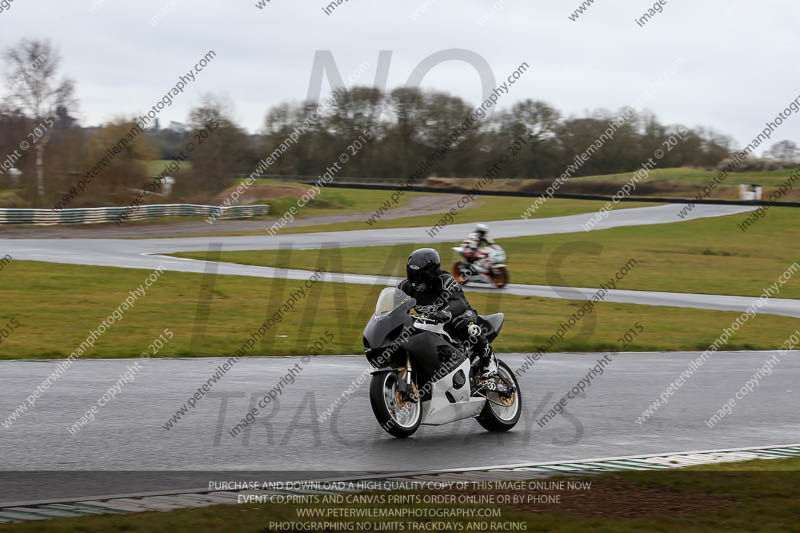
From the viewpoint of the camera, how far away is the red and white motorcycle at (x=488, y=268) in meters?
26.2

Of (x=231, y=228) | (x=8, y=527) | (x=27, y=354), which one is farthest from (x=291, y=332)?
(x=231, y=228)

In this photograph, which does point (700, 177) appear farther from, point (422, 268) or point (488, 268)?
point (422, 268)

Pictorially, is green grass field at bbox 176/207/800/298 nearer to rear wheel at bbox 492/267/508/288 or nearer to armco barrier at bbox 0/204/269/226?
rear wheel at bbox 492/267/508/288

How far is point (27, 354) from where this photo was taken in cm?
1352

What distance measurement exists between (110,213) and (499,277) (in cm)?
2875

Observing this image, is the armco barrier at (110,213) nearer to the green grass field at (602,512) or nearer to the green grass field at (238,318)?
the green grass field at (238,318)

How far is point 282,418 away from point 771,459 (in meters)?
4.52

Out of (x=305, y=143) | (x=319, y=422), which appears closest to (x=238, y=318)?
(x=319, y=422)

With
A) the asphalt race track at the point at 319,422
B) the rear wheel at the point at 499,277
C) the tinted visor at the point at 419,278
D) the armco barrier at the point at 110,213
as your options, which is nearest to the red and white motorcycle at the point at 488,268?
the rear wheel at the point at 499,277

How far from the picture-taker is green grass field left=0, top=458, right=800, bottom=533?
5.33 meters

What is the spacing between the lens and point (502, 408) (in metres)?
9.10

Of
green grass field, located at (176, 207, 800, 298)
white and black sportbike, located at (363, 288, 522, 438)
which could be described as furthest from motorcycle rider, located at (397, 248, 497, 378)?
green grass field, located at (176, 207, 800, 298)

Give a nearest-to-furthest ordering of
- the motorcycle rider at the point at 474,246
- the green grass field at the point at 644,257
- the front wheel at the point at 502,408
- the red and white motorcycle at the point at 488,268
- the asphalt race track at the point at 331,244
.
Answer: the front wheel at the point at 502,408, the asphalt race track at the point at 331,244, the red and white motorcycle at the point at 488,268, the motorcycle rider at the point at 474,246, the green grass field at the point at 644,257

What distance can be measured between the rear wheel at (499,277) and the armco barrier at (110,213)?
2749cm
